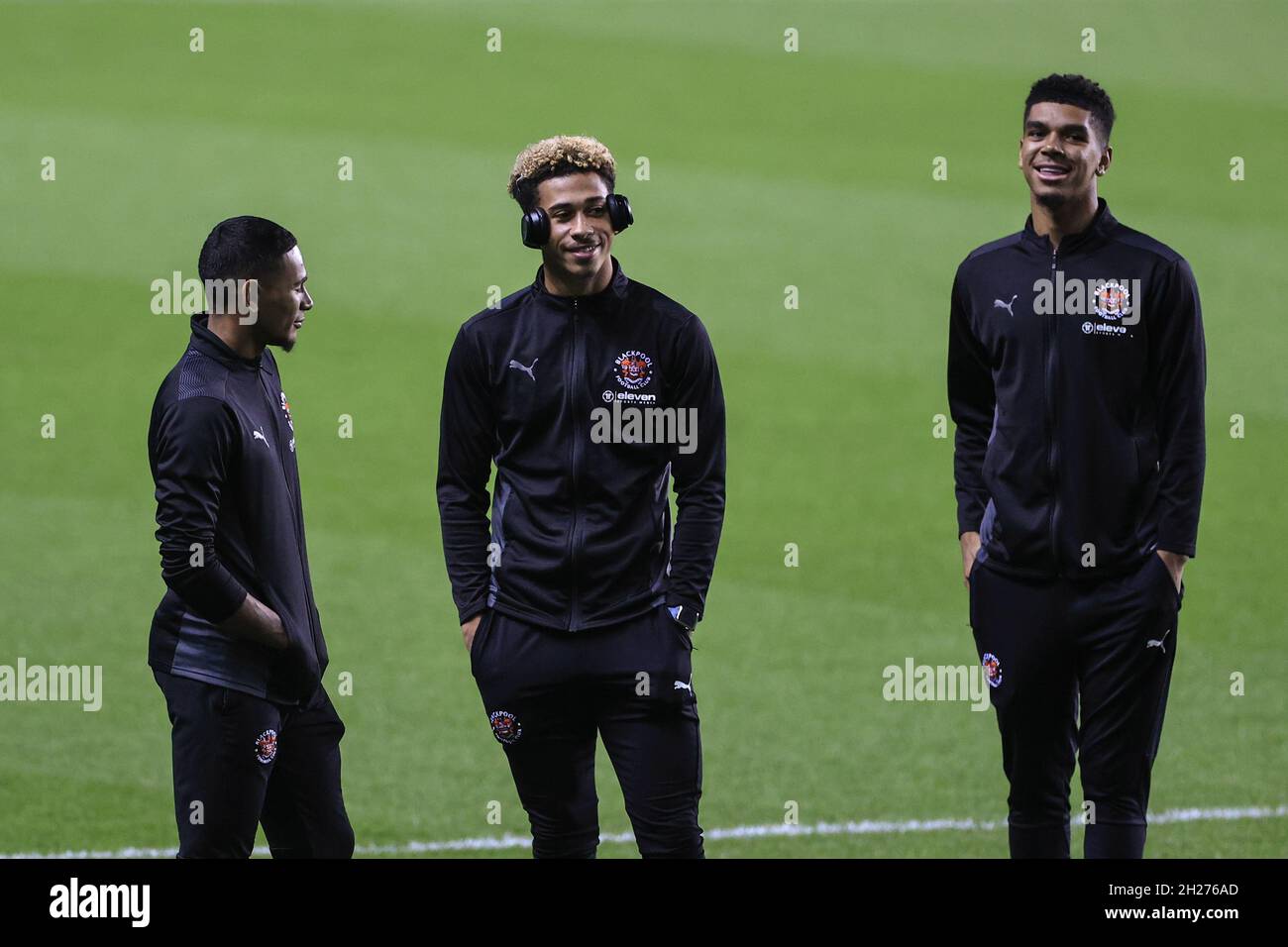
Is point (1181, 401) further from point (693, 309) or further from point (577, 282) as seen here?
point (693, 309)

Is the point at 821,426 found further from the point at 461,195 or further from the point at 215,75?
the point at 215,75

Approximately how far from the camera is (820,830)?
7.19 m

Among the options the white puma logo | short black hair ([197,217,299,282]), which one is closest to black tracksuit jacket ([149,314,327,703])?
short black hair ([197,217,299,282])

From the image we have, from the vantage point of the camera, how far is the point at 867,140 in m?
16.8

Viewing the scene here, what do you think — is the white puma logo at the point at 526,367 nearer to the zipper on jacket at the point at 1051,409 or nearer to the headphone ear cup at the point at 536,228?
the headphone ear cup at the point at 536,228

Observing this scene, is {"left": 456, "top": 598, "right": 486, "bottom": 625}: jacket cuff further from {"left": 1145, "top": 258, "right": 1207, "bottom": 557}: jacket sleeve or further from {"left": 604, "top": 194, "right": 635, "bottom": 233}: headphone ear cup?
{"left": 1145, "top": 258, "right": 1207, "bottom": 557}: jacket sleeve

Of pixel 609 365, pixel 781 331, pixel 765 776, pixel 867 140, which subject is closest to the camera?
pixel 609 365

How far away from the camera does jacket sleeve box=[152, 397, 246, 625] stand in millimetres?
4527

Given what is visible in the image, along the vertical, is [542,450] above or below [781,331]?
below

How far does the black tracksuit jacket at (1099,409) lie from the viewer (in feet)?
15.4

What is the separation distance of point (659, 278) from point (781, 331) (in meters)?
1.13

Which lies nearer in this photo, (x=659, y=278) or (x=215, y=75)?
(x=659, y=278)

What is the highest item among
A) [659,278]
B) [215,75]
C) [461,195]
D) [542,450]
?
[215,75]


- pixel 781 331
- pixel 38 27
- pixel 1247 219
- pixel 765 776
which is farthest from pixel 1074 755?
pixel 38 27
